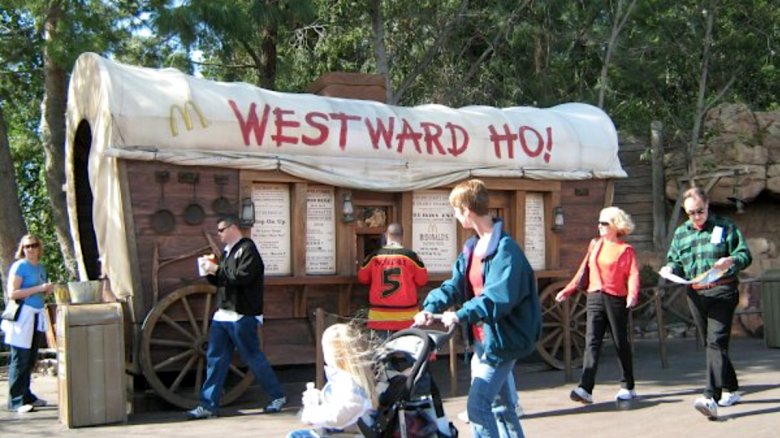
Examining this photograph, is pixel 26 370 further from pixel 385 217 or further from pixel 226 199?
pixel 385 217

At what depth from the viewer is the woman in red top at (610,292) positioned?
26.4ft

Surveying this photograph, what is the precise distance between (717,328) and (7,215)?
9.01 m

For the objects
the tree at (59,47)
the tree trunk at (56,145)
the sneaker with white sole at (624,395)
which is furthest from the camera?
the tree trunk at (56,145)

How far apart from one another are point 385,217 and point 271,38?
7.00 meters

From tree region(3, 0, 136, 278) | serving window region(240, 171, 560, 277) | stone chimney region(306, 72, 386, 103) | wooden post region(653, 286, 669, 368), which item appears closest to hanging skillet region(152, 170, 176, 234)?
serving window region(240, 171, 560, 277)

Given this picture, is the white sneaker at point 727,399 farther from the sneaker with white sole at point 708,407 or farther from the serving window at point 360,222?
the serving window at point 360,222

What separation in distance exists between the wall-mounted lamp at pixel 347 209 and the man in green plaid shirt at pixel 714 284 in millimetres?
3506

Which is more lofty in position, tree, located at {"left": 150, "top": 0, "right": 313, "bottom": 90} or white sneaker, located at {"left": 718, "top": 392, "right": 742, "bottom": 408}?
tree, located at {"left": 150, "top": 0, "right": 313, "bottom": 90}

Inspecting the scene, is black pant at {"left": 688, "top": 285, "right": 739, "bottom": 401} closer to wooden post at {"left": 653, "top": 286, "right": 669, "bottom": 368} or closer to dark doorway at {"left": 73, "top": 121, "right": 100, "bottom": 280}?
wooden post at {"left": 653, "top": 286, "right": 669, "bottom": 368}

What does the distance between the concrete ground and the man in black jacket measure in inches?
11.2

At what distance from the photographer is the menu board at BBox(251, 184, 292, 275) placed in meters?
9.34

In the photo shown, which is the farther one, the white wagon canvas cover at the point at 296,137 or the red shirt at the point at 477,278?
the white wagon canvas cover at the point at 296,137

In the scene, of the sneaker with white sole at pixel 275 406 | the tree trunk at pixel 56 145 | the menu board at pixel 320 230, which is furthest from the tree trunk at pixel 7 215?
the sneaker with white sole at pixel 275 406

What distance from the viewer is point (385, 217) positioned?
1016 centimetres
